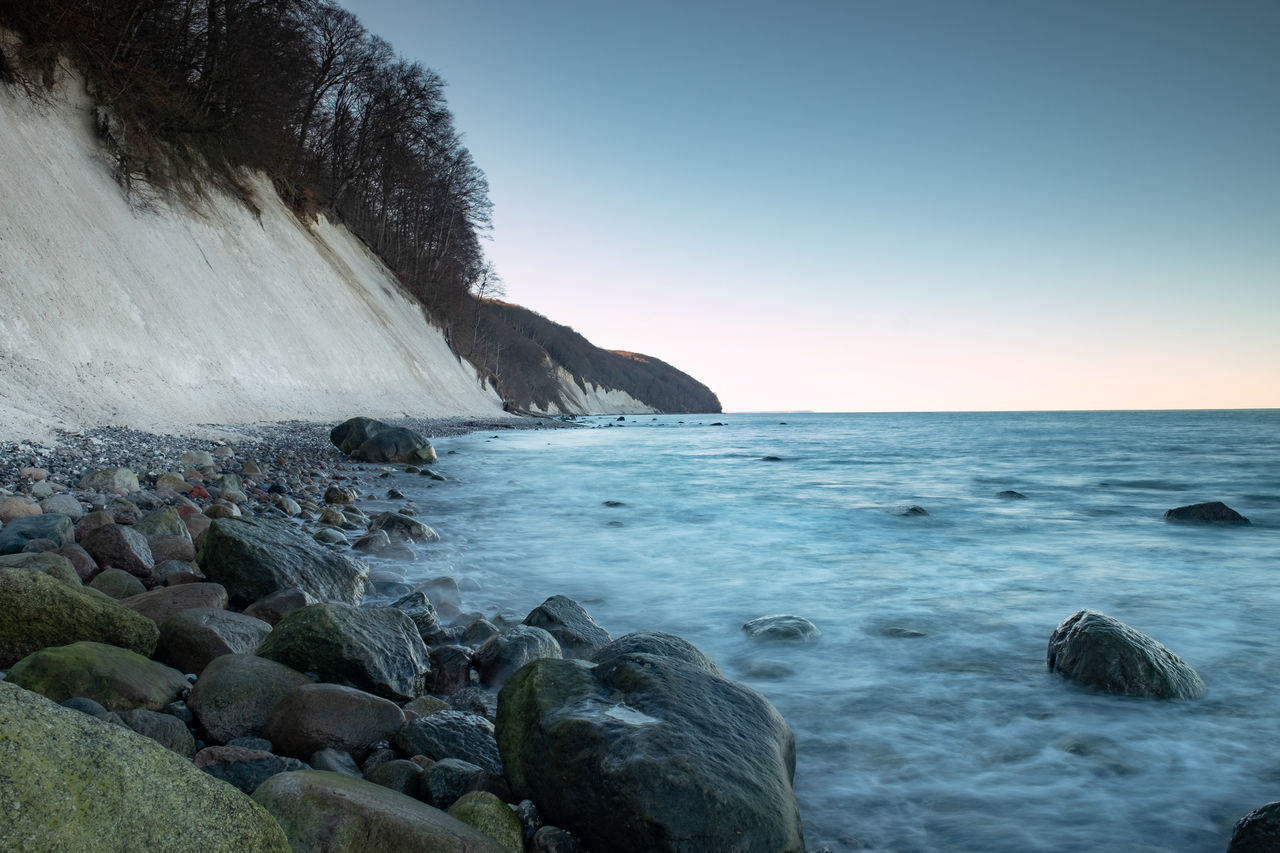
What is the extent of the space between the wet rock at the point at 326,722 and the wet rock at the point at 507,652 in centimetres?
106

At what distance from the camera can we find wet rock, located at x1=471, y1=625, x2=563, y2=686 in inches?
150

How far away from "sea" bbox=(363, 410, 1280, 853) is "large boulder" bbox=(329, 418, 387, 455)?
1811mm

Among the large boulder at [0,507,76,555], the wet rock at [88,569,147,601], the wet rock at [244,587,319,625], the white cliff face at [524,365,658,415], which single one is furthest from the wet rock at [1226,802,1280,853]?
the white cliff face at [524,365,658,415]

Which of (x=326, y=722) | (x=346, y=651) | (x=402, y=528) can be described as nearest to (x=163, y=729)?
(x=326, y=722)

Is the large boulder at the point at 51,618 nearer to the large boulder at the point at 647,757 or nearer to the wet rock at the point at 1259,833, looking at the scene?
the large boulder at the point at 647,757

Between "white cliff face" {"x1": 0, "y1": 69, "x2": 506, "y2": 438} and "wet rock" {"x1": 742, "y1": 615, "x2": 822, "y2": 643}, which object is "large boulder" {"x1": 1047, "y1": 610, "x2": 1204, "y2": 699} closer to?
"wet rock" {"x1": 742, "y1": 615, "x2": 822, "y2": 643}

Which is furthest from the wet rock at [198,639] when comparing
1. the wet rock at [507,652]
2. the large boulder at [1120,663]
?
the large boulder at [1120,663]

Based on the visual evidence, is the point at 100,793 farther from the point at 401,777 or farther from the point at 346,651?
the point at 346,651

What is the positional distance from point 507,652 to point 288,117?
80.8 ft

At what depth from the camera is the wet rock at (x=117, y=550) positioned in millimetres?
4500

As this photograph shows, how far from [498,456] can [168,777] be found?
680 inches

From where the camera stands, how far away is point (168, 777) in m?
1.53

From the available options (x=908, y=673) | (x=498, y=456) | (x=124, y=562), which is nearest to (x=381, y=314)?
(x=498, y=456)

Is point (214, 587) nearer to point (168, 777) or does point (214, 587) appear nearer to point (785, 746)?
point (168, 777)
